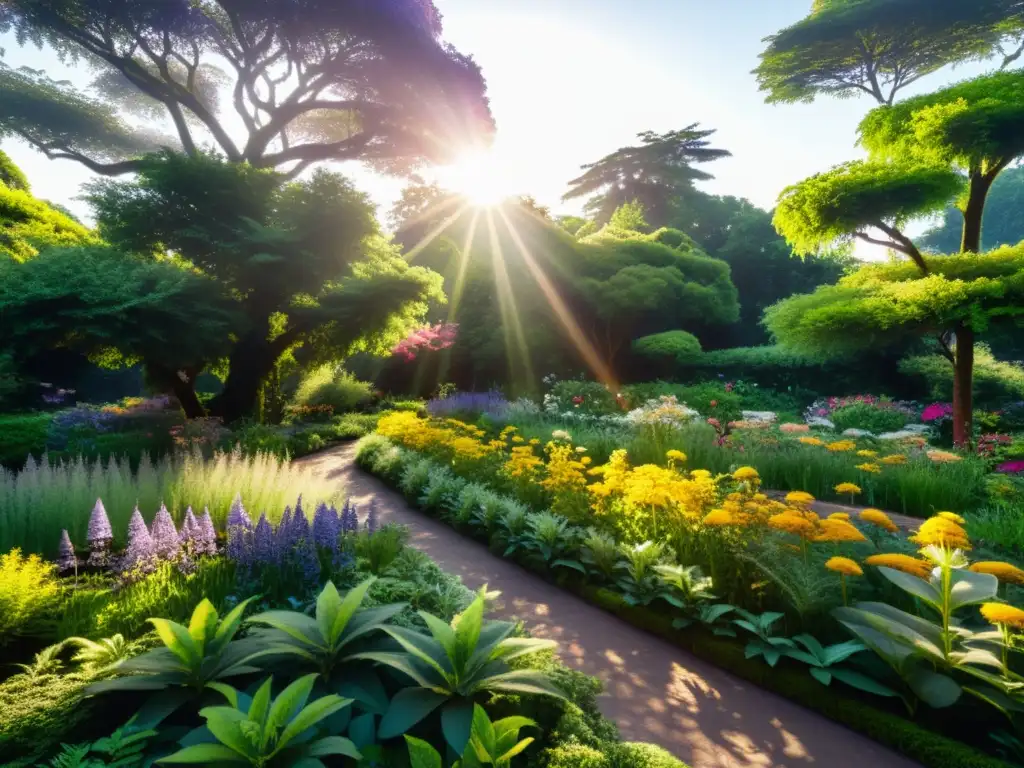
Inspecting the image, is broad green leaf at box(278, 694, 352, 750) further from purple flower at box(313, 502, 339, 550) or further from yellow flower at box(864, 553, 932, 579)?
yellow flower at box(864, 553, 932, 579)

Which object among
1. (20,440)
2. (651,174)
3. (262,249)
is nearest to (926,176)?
(262,249)

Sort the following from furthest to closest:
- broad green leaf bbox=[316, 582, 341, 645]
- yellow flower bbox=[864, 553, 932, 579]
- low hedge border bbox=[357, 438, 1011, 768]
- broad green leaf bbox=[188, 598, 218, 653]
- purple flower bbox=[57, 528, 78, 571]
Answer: purple flower bbox=[57, 528, 78, 571], yellow flower bbox=[864, 553, 932, 579], low hedge border bbox=[357, 438, 1011, 768], broad green leaf bbox=[316, 582, 341, 645], broad green leaf bbox=[188, 598, 218, 653]

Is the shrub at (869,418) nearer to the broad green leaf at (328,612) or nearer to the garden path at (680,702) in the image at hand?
the garden path at (680,702)

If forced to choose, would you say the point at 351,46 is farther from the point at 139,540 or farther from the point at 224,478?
the point at 139,540

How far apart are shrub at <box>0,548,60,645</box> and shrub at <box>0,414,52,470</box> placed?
21.0 ft

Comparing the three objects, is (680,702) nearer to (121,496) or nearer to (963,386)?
(121,496)

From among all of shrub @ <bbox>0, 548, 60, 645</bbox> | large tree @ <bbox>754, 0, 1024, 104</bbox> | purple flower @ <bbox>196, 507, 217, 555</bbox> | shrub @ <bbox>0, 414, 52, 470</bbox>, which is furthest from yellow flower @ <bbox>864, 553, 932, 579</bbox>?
large tree @ <bbox>754, 0, 1024, 104</bbox>

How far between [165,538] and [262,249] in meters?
7.89

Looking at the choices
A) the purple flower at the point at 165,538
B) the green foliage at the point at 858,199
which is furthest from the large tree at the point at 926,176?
the purple flower at the point at 165,538

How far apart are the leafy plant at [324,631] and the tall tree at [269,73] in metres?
13.5

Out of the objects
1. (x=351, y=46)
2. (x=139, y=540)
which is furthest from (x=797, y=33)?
(x=139, y=540)

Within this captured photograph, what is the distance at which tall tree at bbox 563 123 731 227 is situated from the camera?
87.6 feet

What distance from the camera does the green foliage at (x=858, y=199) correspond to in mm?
6996

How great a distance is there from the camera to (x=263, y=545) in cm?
313
